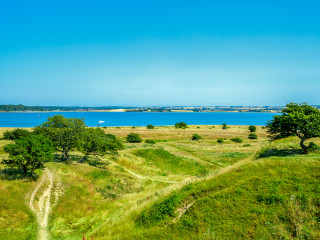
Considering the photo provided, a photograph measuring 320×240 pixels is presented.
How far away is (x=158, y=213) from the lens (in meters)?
15.0

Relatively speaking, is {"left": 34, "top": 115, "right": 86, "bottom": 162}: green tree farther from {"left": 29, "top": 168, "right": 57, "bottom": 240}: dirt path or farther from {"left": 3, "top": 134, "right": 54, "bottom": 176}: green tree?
{"left": 29, "top": 168, "right": 57, "bottom": 240}: dirt path

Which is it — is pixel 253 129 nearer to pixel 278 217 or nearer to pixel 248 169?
pixel 248 169

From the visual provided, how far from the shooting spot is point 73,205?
24.8 metres

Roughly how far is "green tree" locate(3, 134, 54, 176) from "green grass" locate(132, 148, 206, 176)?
22.0m

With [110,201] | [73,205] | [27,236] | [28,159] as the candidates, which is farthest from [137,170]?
[27,236]

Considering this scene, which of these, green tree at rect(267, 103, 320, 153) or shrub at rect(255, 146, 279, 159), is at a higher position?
green tree at rect(267, 103, 320, 153)

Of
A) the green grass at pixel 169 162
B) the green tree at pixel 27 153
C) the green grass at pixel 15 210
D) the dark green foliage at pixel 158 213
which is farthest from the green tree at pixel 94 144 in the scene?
the dark green foliage at pixel 158 213

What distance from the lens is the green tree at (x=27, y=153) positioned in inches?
1043

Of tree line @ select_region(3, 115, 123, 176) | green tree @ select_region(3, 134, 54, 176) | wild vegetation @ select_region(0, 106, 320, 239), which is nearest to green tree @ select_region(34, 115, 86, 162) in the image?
tree line @ select_region(3, 115, 123, 176)

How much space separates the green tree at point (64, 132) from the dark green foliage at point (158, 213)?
83.9 ft

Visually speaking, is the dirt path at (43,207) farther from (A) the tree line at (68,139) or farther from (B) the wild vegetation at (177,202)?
(A) the tree line at (68,139)

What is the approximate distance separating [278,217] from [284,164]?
24.8 ft

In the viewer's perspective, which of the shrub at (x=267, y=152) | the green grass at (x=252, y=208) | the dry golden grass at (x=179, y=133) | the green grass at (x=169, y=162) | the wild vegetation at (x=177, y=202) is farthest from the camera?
the dry golden grass at (x=179, y=133)

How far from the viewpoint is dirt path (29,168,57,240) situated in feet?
64.4
